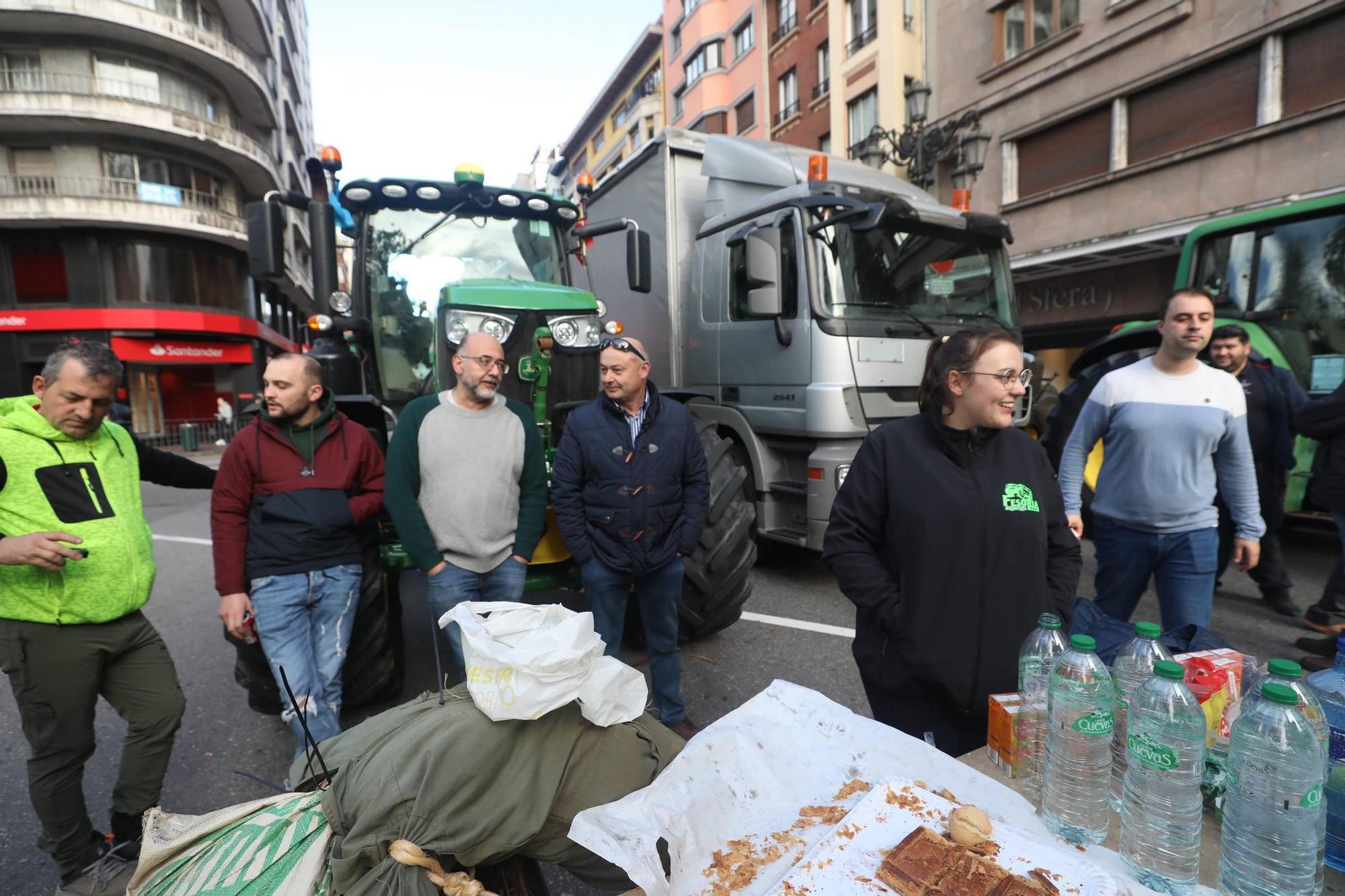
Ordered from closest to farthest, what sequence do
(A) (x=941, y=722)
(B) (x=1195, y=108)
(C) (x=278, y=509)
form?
(A) (x=941, y=722)
(C) (x=278, y=509)
(B) (x=1195, y=108)

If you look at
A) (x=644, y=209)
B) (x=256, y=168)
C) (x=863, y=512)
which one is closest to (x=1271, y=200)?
(x=644, y=209)

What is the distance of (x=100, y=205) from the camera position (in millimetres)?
20531

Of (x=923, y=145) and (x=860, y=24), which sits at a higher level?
(x=860, y=24)

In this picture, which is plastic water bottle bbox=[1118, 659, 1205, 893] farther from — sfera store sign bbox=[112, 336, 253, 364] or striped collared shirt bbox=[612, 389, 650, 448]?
sfera store sign bbox=[112, 336, 253, 364]

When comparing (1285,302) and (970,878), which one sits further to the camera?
(1285,302)

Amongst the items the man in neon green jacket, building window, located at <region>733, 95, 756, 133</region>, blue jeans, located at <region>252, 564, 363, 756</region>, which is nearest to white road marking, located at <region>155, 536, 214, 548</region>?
blue jeans, located at <region>252, 564, 363, 756</region>

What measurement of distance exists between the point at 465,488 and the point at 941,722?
80.6 inches

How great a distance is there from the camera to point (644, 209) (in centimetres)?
618

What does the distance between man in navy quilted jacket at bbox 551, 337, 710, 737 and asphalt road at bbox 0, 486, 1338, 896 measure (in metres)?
0.62

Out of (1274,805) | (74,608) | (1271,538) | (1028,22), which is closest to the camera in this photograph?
(1274,805)

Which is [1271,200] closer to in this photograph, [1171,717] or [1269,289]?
[1269,289]

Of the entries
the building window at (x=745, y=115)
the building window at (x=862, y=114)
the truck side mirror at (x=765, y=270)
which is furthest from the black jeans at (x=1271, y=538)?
the building window at (x=745, y=115)

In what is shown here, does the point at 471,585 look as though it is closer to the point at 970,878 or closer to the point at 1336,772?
the point at 970,878

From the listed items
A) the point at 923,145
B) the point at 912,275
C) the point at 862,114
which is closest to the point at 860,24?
the point at 862,114
